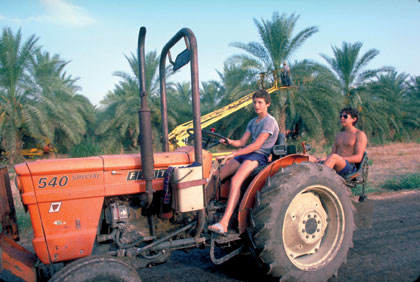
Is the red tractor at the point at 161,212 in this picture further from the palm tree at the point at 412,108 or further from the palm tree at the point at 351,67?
the palm tree at the point at 412,108

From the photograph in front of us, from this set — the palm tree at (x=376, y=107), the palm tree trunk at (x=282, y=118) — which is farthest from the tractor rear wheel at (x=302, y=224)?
the palm tree at (x=376, y=107)

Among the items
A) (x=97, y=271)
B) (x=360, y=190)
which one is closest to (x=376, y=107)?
(x=360, y=190)

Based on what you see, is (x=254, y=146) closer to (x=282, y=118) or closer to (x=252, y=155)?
(x=252, y=155)

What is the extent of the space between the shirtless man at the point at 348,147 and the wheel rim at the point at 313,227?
2.12 ft

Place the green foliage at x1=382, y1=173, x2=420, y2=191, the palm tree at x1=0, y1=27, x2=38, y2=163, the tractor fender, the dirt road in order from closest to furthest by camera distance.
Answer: the tractor fender, the dirt road, the green foliage at x1=382, y1=173, x2=420, y2=191, the palm tree at x1=0, y1=27, x2=38, y2=163

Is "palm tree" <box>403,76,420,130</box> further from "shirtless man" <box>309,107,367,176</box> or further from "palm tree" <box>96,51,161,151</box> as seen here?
"shirtless man" <box>309,107,367,176</box>

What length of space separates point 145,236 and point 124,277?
0.56 meters

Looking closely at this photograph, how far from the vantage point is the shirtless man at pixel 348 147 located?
4.18 meters

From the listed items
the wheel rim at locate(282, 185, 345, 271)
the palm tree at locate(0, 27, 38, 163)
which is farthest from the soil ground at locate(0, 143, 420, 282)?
the palm tree at locate(0, 27, 38, 163)

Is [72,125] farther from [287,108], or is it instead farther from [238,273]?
[238,273]

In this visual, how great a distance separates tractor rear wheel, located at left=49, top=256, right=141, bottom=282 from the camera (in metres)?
2.41

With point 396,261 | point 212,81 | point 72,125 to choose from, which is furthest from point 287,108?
point 396,261

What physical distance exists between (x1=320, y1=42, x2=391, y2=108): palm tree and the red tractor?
15012 mm

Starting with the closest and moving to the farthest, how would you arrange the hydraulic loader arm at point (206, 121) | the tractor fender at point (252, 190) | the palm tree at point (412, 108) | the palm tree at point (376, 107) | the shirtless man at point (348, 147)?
1. the tractor fender at point (252, 190)
2. the shirtless man at point (348, 147)
3. the hydraulic loader arm at point (206, 121)
4. the palm tree at point (376, 107)
5. the palm tree at point (412, 108)
